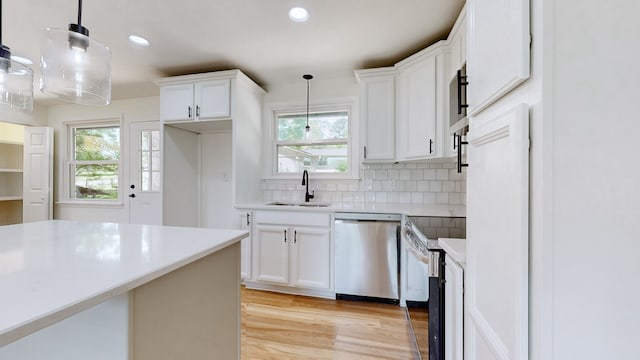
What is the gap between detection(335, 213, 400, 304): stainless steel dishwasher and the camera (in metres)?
2.51

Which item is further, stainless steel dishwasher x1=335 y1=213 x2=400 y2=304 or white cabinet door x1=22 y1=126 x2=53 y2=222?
white cabinet door x1=22 y1=126 x2=53 y2=222

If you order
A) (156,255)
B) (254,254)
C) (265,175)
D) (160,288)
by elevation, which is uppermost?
(265,175)

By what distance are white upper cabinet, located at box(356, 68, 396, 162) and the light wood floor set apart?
1528 millimetres

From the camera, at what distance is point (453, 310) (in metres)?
1.16

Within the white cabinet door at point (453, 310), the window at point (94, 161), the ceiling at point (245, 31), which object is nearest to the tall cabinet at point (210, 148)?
the ceiling at point (245, 31)

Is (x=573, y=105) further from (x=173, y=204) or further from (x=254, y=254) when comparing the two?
(x=173, y=204)

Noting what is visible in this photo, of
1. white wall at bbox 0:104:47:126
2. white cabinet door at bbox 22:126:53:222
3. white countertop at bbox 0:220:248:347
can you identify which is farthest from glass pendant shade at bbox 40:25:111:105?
white wall at bbox 0:104:47:126

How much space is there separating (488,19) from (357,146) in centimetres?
244

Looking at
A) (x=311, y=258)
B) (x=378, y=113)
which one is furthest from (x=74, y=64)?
(x=378, y=113)

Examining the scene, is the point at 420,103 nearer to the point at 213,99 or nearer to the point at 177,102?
the point at 213,99

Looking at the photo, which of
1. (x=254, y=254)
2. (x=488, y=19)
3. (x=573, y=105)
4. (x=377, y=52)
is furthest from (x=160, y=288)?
(x=377, y=52)

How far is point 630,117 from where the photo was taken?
532mm

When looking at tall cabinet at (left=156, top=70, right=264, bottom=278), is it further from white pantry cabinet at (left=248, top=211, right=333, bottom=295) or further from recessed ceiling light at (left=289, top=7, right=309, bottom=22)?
recessed ceiling light at (left=289, top=7, right=309, bottom=22)

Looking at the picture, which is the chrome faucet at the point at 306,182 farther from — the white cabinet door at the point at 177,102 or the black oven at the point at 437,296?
the black oven at the point at 437,296
